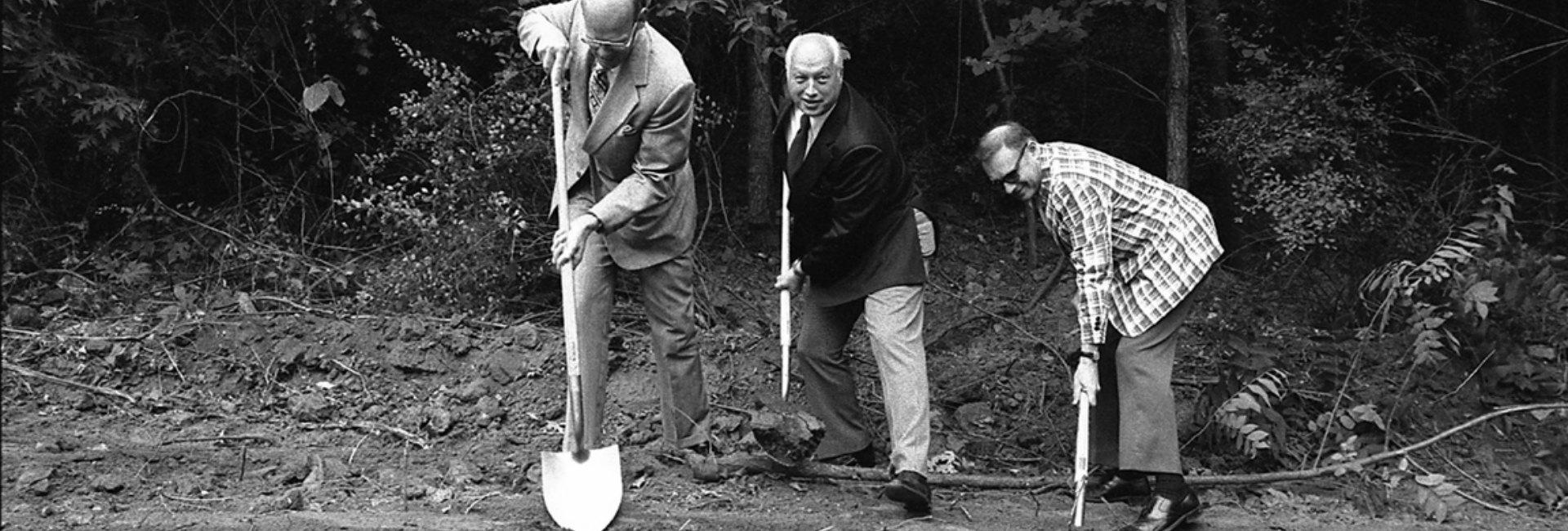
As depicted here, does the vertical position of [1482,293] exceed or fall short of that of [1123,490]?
it exceeds it

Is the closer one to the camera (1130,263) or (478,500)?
(1130,263)

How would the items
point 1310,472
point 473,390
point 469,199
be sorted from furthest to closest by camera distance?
point 469,199 < point 473,390 < point 1310,472

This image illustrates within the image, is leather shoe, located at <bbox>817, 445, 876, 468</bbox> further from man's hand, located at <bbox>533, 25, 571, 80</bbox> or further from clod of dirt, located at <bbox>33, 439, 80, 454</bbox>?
clod of dirt, located at <bbox>33, 439, 80, 454</bbox>

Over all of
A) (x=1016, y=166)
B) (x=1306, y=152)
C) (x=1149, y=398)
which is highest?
(x=1016, y=166)

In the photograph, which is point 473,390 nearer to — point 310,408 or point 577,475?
point 310,408

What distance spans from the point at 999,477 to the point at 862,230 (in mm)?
1260

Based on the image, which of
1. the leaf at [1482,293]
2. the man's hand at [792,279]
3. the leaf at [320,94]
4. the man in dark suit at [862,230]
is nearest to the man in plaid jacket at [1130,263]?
the man in dark suit at [862,230]

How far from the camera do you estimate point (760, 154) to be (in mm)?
8258

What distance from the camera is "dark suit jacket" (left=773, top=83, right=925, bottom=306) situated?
16.2ft

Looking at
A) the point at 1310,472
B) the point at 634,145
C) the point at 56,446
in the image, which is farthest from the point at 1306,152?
the point at 56,446

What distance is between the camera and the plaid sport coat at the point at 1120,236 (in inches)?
A: 187

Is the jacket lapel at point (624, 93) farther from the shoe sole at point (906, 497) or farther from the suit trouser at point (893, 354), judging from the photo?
the shoe sole at point (906, 497)

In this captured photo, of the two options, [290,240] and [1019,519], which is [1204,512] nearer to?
[1019,519]

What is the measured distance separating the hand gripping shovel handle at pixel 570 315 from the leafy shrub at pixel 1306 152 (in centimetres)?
399
